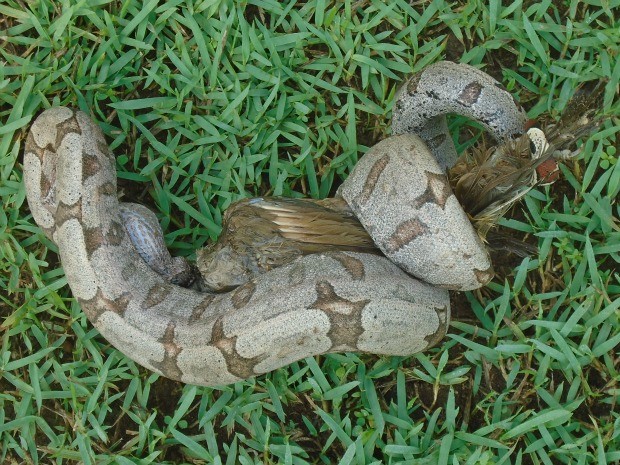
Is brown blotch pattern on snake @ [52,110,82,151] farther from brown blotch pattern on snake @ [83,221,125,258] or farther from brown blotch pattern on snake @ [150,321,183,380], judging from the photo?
brown blotch pattern on snake @ [150,321,183,380]

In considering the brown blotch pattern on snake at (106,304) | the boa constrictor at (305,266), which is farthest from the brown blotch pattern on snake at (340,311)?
the brown blotch pattern on snake at (106,304)

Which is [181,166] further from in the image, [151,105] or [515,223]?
[515,223]

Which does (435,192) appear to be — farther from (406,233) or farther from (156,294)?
(156,294)

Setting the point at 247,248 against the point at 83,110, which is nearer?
the point at 247,248

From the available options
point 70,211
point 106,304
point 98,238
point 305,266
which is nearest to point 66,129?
point 70,211

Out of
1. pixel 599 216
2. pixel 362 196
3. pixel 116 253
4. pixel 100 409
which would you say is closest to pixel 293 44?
pixel 362 196

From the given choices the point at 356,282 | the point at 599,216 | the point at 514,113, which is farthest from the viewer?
the point at 599,216

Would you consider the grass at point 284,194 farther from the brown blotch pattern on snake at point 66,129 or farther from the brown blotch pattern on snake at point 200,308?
the brown blotch pattern on snake at point 200,308
